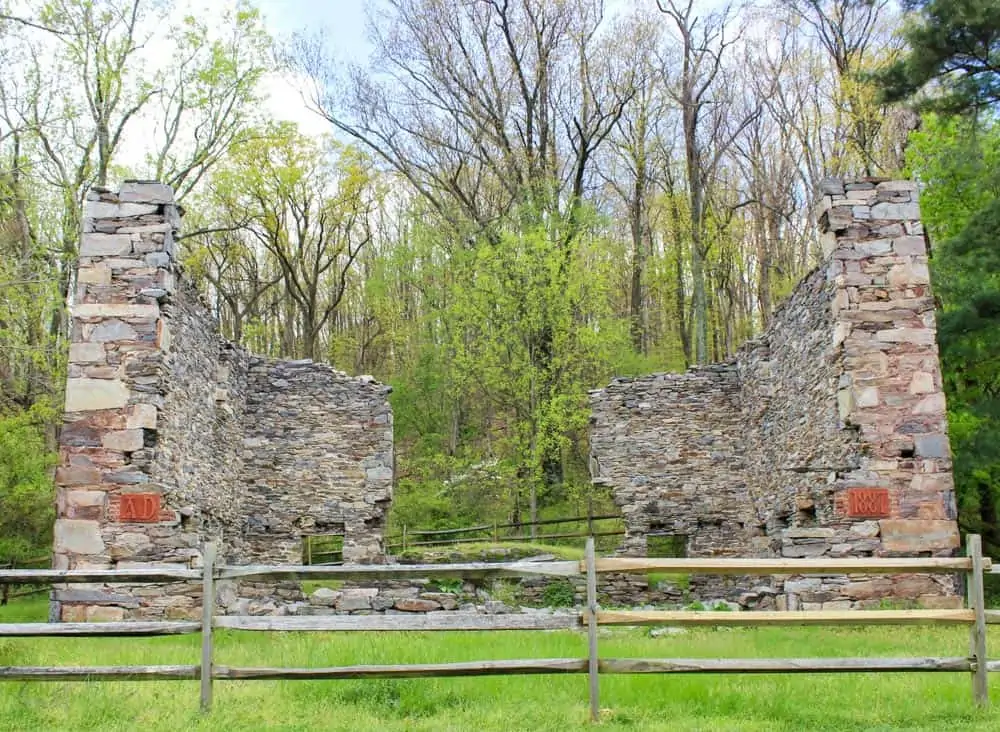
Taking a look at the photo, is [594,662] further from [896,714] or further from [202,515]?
[202,515]

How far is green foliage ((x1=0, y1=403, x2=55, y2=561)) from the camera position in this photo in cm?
1533

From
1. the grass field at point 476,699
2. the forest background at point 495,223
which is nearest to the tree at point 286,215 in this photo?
the forest background at point 495,223

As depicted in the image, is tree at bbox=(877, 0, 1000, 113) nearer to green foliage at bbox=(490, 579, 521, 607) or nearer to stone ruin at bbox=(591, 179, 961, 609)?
stone ruin at bbox=(591, 179, 961, 609)

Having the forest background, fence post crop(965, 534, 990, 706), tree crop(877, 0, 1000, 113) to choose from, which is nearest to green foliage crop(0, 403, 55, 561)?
the forest background

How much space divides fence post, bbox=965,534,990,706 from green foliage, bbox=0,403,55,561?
46.6ft

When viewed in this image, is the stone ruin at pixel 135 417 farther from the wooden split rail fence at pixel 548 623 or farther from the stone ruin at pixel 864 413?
the stone ruin at pixel 864 413

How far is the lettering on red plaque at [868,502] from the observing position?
10352 mm

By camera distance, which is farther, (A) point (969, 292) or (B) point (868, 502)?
(A) point (969, 292)

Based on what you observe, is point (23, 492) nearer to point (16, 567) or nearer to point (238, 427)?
point (16, 567)

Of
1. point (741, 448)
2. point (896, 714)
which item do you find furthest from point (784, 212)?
point (896, 714)

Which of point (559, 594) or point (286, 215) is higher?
point (286, 215)

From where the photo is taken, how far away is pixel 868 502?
10391 millimetres

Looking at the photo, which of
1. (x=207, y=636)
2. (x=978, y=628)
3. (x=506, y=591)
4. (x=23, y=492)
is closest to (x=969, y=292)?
(x=506, y=591)

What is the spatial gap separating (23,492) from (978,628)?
14.3 metres
